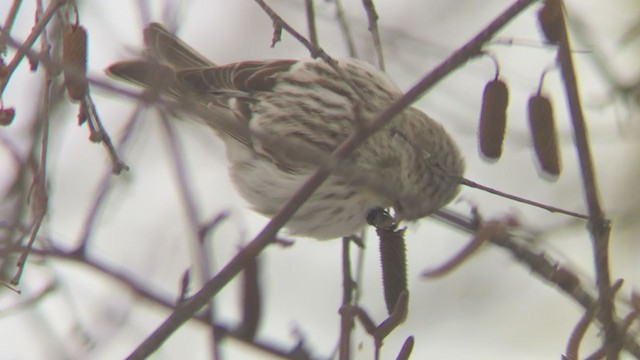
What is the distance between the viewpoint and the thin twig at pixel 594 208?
7.25ft

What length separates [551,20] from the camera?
2.40 metres

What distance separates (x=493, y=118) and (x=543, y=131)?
0.12 metres

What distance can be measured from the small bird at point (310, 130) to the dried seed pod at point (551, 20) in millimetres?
1384

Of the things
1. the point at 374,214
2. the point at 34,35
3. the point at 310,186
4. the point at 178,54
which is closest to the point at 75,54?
the point at 34,35

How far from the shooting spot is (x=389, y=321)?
7.33 feet

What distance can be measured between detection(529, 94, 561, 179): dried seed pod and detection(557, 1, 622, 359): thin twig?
374 mm

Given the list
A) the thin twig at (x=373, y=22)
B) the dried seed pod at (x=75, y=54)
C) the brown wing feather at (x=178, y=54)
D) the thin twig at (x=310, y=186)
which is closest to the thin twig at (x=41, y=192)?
the dried seed pod at (x=75, y=54)

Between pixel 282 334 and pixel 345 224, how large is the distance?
338 centimetres

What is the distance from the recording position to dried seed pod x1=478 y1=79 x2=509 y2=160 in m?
2.71

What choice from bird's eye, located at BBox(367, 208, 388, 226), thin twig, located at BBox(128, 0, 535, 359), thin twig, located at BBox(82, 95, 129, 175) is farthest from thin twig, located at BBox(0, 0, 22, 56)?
bird's eye, located at BBox(367, 208, 388, 226)

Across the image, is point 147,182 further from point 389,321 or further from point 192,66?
point 389,321

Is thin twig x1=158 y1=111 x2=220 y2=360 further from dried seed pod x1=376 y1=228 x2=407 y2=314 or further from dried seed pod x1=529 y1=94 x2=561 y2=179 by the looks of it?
dried seed pod x1=529 y1=94 x2=561 y2=179

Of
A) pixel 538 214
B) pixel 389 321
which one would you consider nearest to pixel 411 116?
pixel 389 321

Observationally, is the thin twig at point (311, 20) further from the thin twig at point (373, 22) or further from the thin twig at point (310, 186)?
the thin twig at point (310, 186)
